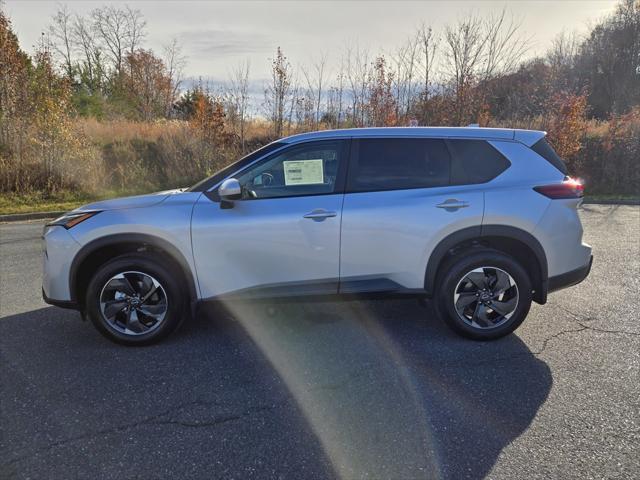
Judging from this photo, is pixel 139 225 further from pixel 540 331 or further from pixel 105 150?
pixel 105 150

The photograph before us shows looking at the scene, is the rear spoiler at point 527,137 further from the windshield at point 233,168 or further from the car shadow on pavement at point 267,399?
the windshield at point 233,168

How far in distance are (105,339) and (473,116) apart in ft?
48.3

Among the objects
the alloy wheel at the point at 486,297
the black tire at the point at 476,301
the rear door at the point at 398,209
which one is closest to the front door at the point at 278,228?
the rear door at the point at 398,209

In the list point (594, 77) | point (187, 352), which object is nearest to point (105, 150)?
point (187, 352)

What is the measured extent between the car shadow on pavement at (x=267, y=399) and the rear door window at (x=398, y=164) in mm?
1362

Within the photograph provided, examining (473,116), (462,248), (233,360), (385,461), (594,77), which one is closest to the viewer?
(385,461)

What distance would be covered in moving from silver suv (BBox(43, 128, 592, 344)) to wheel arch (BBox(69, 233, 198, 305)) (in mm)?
11

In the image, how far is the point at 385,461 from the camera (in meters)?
2.26

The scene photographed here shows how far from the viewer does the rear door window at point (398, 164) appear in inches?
139

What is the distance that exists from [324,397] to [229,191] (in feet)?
5.57

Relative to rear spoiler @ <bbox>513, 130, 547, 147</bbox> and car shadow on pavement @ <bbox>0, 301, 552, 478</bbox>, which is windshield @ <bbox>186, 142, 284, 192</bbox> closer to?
car shadow on pavement @ <bbox>0, 301, 552, 478</bbox>

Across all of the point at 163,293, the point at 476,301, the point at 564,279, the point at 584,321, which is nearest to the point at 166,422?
the point at 163,293

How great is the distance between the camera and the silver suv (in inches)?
134

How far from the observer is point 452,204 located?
3447mm
